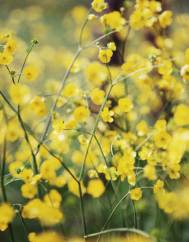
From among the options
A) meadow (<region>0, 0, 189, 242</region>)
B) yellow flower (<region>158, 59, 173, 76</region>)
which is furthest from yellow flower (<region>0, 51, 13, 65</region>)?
yellow flower (<region>158, 59, 173, 76</region>)

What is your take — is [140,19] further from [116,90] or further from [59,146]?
[59,146]

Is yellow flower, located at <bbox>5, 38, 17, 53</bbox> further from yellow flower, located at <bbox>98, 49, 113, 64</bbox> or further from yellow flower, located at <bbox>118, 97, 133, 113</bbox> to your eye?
yellow flower, located at <bbox>118, 97, 133, 113</bbox>

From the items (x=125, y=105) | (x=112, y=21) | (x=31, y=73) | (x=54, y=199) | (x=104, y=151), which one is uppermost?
(x=112, y=21)

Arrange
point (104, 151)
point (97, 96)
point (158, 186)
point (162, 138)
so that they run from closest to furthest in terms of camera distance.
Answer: point (158, 186) < point (162, 138) < point (97, 96) < point (104, 151)

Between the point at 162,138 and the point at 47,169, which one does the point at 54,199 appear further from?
the point at 162,138

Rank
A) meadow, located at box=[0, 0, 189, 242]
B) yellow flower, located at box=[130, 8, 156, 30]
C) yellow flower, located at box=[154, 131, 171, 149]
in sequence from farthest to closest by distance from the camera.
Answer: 1. yellow flower, located at box=[130, 8, 156, 30]
2. yellow flower, located at box=[154, 131, 171, 149]
3. meadow, located at box=[0, 0, 189, 242]

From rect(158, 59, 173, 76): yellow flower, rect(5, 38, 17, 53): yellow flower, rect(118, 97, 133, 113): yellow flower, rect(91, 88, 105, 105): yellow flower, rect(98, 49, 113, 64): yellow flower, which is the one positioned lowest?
rect(118, 97, 133, 113): yellow flower

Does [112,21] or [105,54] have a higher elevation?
[112,21]

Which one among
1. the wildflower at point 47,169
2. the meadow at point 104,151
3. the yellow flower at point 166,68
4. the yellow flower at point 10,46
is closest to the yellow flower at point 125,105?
the meadow at point 104,151

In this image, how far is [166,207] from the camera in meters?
1.40

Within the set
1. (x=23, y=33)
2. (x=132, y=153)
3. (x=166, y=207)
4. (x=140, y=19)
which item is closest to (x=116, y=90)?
(x=140, y=19)

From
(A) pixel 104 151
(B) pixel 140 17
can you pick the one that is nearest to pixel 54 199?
(A) pixel 104 151

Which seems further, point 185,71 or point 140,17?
point 140,17

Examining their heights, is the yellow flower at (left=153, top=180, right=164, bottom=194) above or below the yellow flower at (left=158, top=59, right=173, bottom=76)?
below
